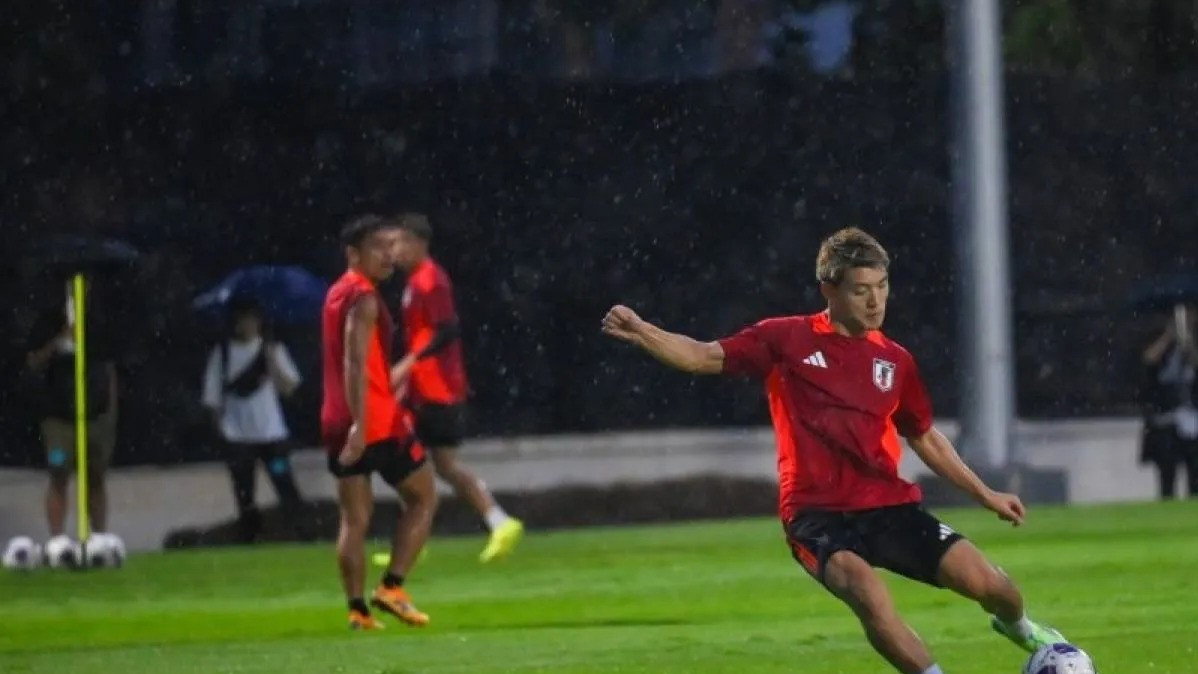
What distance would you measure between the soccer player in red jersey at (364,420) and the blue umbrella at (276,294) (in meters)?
8.78

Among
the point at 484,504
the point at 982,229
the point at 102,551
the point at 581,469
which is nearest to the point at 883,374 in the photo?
the point at 484,504

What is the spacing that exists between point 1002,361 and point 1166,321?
448 centimetres

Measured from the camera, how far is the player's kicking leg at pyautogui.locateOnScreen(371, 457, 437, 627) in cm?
1261

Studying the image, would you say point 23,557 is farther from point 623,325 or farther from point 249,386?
point 623,325

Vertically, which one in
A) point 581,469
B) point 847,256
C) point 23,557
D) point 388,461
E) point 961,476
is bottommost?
point 581,469

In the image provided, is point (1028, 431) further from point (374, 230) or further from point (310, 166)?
point (374, 230)

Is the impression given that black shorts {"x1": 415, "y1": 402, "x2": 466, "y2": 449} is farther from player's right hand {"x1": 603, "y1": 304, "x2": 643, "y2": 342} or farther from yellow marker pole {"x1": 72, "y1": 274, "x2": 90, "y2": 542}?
player's right hand {"x1": 603, "y1": 304, "x2": 643, "y2": 342}

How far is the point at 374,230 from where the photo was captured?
1220cm

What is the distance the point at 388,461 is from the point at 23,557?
231 inches

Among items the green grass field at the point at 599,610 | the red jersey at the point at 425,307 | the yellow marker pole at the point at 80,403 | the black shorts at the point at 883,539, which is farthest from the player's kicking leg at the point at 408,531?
the yellow marker pole at the point at 80,403

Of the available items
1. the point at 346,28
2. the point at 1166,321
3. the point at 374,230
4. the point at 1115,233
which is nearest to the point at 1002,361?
the point at 1166,321

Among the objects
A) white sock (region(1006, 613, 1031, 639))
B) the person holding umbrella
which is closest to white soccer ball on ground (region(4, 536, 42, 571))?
the person holding umbrella

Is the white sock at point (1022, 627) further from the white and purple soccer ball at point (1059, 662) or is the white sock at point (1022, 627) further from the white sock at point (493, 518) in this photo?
the white sock at point (493, 518)

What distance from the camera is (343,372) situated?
483 inches
